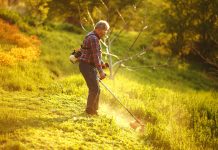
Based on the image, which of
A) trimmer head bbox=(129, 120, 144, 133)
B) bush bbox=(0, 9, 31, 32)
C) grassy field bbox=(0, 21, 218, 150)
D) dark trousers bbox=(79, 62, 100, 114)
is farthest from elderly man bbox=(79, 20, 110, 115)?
bush bbox=(0, 9, 31, 32)

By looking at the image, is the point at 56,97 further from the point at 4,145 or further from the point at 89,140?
the point at 4,145

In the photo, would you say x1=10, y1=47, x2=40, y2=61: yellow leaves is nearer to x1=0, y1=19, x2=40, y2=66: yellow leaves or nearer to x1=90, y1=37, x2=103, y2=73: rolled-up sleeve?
x1=0, y1=19, x2=40, y2=66: yellow leaves

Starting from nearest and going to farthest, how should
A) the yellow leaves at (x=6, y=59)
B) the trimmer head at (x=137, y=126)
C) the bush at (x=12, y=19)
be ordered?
the trimmer head at (x=137, y=126) → the yellow leaves at (x=6, y=59) → the bush at (x=12, y=19)

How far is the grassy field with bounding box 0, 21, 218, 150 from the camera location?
21.9 ft

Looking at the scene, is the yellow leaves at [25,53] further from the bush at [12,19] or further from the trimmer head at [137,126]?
the trimmer head at [137,126]

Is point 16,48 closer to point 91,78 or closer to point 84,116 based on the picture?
point 84,116

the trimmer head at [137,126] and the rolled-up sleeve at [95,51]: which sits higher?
the rolled-up sleeve at [95,51]

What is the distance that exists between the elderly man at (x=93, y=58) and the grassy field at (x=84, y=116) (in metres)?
0.77

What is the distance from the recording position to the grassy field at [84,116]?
21.9 feet

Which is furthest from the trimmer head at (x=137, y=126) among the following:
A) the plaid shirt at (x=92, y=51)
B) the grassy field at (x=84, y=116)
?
the plaid shirt at (x=92, y=51)

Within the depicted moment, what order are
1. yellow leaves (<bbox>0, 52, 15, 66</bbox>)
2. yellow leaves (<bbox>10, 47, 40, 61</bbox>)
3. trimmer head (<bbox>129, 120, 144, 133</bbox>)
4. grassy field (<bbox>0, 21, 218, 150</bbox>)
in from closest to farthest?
grassy field (<bbox>0, 21, 218, 150</bbox>) < trimmer head (<bbox>129, 120, 144, 133</bbox>) < yellow leaves (<bbox>0, 52, 15, 66</bbox>) < yellow leaves (<bbox>10, 47, 40, 61</bbox>)

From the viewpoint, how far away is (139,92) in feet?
38.2

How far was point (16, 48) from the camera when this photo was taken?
41.0 ft

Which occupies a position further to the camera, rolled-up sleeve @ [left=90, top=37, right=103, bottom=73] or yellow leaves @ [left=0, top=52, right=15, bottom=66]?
yellow leaves @ [left=0, top=52, right=15, bottom=66]
